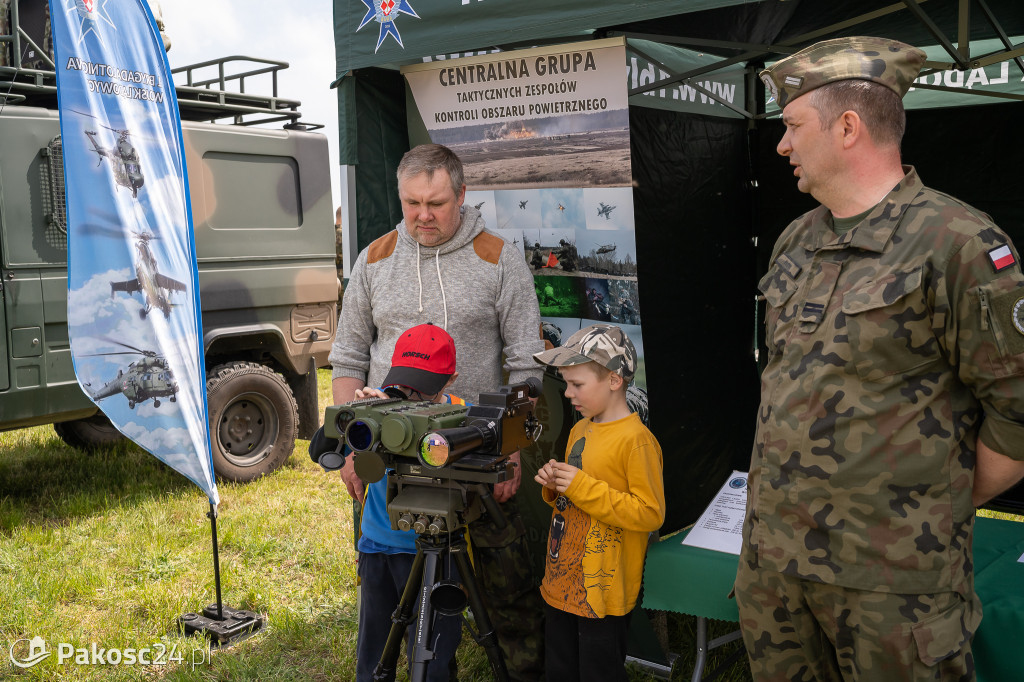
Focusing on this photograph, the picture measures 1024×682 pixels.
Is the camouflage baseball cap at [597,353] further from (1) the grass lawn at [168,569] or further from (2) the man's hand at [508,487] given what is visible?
(1) the grass lawn at [168,569]

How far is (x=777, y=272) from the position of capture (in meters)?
2.03

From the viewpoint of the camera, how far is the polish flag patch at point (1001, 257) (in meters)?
1.66

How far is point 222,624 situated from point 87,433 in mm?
3568

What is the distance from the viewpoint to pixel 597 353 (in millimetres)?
2559

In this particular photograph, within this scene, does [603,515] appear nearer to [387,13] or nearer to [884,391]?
[884,391]

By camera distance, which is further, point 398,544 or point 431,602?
point 398,544

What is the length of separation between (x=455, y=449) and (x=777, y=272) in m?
0.86

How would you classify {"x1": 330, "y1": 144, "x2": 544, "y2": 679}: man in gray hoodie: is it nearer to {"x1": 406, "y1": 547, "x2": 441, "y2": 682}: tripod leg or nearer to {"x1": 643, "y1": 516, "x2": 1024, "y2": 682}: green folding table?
{"x1": 643, "y1": 516, "x2": 1024, "y2": 682}: green folding table

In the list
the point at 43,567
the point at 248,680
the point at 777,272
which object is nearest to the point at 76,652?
the point at 248,680

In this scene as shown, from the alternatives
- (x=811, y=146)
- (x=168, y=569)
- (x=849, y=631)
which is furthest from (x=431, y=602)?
(x=168, y=569)

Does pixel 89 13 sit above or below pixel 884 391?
above

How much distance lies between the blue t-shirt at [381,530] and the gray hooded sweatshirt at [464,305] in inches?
11.3

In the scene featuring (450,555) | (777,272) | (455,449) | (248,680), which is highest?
(777,272)

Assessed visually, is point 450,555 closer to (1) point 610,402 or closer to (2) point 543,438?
(1) point 610,402
